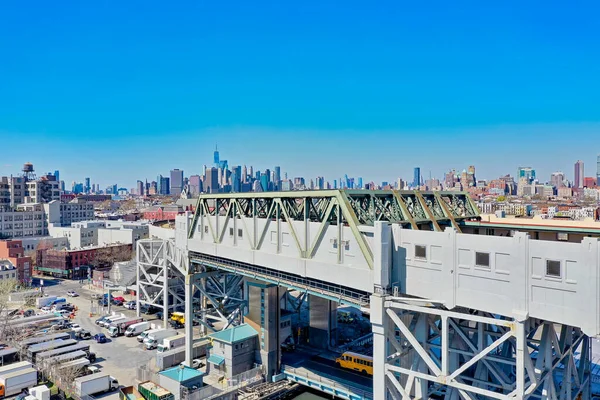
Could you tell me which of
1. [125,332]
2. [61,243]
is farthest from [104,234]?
[125,332]

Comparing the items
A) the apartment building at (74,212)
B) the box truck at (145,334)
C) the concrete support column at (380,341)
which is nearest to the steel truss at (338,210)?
the concrete support column at (380,341)

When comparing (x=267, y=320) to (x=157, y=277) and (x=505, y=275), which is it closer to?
(x=505, y=275)

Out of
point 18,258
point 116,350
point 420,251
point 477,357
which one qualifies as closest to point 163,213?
point 18,258

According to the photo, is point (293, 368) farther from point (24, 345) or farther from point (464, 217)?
point (24, 345)

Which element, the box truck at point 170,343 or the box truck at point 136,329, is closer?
the box truck at point 170,343

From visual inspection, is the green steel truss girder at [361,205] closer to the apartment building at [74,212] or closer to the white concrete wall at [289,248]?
the white concrete wall at [289,248]
